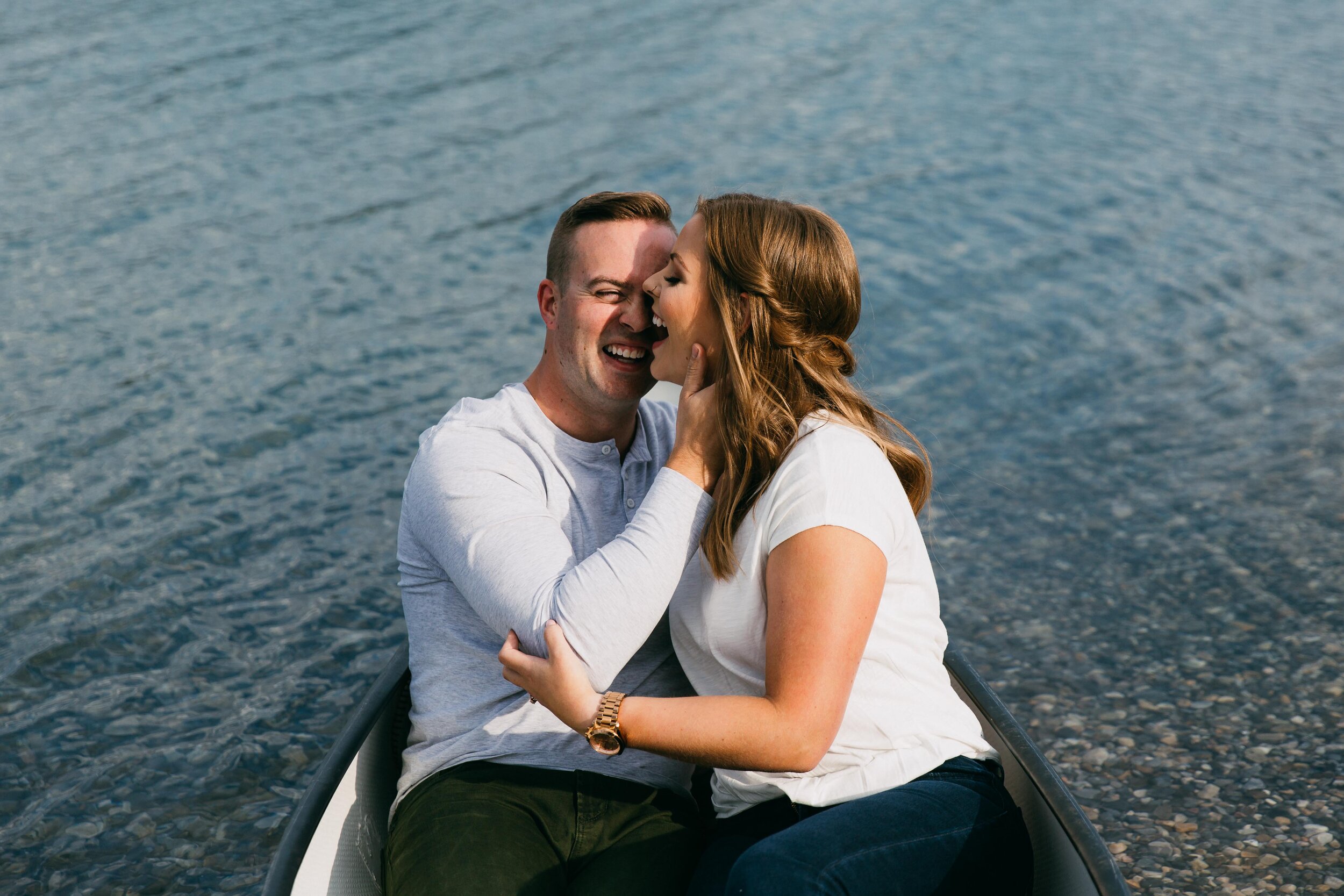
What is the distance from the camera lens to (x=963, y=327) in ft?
35.1

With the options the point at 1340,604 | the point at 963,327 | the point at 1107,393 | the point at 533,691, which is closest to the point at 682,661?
the point at 533,691

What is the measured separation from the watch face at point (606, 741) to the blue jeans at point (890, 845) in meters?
0.39

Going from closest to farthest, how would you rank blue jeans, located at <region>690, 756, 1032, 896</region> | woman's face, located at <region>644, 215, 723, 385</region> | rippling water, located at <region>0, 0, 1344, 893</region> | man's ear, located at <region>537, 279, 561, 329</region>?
1. blue jeans, located at <region>690, 756, 1032, 896</region>
2. woman's face, located at <region>644, 215, 723, 385</region>
3. man's ear, located at <region>537, 279, 561, 329</region>
4. rippling water, located at <region>0, 0, 1344, 893</region>

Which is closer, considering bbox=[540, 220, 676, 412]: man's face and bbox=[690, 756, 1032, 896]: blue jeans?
bbox=[690, 756, 1032, 896]: blue jeans

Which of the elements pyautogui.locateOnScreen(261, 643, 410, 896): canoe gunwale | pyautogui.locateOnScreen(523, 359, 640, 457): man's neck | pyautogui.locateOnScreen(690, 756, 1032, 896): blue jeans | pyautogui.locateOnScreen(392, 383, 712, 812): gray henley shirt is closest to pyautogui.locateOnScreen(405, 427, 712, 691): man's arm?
pyautogui.locateOnScreen(392, 383, 712, 812): gray henley shirt

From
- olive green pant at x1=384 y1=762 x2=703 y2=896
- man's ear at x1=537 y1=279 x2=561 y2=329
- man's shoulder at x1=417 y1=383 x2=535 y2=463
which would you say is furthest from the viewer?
man's ear at x1=537 y1=279 x2=561 y2=329

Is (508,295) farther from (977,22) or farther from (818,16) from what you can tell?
(977,22)

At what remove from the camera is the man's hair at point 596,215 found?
3668mm

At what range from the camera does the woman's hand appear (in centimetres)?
277

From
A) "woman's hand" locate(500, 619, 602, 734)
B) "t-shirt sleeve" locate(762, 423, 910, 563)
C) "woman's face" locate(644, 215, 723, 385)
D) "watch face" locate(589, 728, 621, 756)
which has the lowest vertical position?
"watch face" locate(589, 728, 621, 756)

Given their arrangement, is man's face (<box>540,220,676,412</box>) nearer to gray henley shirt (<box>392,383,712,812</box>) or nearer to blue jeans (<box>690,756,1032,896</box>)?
gray henley shirt (<box>392,383,712,812</box>)

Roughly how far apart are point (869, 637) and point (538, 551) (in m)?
0.89

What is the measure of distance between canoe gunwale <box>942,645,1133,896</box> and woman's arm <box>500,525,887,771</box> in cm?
83

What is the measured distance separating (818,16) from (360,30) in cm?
837
